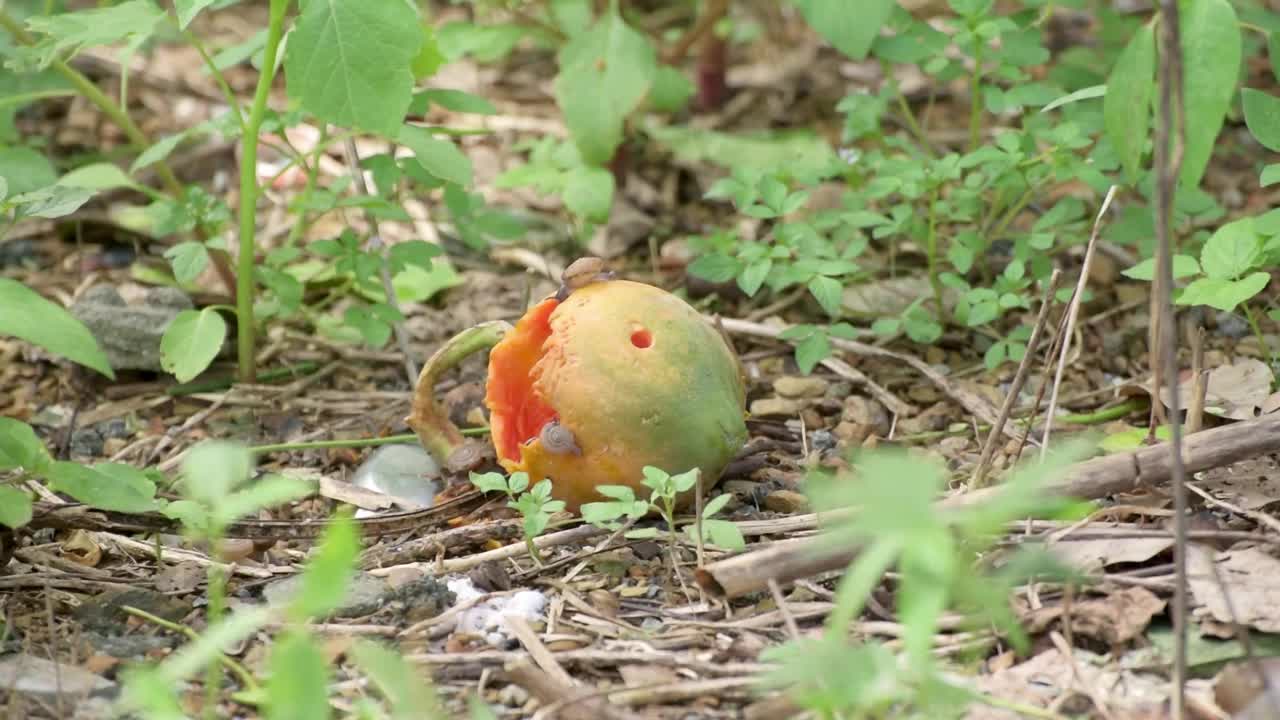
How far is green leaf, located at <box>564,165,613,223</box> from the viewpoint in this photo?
3.20 m

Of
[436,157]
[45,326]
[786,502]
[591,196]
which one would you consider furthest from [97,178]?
[786,502]

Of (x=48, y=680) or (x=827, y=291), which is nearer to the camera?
(x=48, y=680)

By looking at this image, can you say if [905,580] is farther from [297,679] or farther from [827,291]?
[827,291]

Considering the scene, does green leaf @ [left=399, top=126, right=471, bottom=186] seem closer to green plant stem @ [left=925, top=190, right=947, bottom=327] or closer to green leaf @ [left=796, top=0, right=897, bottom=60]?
green leaf @ [left=796, top=0, right=897, bottom=60]

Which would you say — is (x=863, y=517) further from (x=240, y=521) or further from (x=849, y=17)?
(x=849, y=17)

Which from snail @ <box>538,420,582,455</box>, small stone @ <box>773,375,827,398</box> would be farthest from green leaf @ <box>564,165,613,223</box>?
snail @ <box>538,420,582,455</box>

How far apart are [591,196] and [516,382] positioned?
2.88ft

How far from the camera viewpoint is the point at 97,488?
6.93 ft

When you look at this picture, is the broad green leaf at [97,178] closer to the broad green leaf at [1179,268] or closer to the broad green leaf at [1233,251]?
the broad green leaf at [1179,268]

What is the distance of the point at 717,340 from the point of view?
237 centimetres

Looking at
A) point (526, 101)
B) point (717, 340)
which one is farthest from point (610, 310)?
point (526, 101)

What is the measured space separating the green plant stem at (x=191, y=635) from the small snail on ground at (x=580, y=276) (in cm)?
78

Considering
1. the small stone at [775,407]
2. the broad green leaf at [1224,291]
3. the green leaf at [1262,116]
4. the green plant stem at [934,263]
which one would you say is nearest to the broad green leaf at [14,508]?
the small stone at [775,407]

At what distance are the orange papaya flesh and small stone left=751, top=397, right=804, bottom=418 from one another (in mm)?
424
